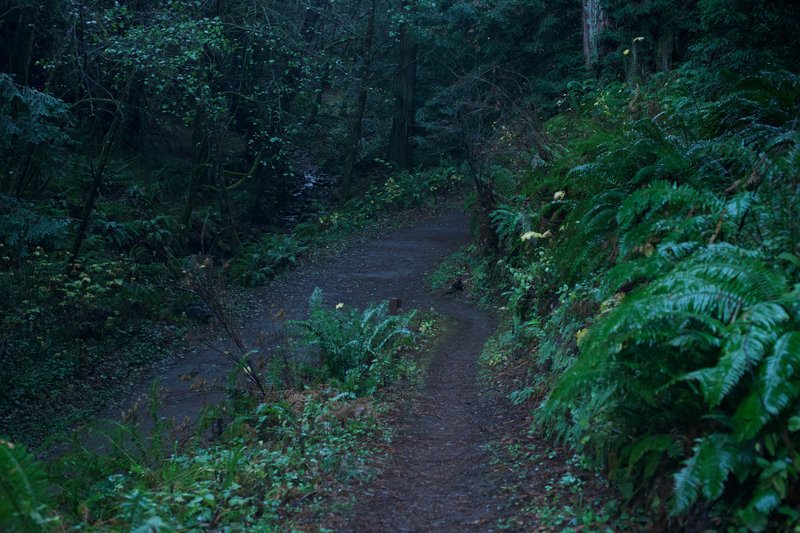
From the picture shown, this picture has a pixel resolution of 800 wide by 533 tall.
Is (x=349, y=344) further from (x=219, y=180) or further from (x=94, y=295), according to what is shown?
(x=219, y=180)

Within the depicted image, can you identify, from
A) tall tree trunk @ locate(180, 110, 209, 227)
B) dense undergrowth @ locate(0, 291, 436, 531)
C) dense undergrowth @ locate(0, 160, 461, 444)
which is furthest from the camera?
tall tree trunk @ locate(180, 110, 209, 227)

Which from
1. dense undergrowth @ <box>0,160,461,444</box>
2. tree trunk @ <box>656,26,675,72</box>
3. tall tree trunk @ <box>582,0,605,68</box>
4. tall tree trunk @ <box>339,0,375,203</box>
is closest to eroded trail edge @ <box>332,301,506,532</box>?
dense undergrowth @ <box>0,160,461,444</box>

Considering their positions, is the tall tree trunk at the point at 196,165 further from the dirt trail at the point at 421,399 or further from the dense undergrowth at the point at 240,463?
the dense undergrowth at the point at 240,463

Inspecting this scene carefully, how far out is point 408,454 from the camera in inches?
222

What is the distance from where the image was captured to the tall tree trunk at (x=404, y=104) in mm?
23422

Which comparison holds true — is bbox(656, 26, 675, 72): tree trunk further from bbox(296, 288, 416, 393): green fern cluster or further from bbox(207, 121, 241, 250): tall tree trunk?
bbox(207, 121, 241, 250): tall tree trunk

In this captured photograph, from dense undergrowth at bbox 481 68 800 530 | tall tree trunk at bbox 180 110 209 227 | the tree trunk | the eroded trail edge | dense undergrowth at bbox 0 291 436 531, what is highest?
the tree trunk

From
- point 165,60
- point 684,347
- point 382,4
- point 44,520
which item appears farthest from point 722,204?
point 382,4

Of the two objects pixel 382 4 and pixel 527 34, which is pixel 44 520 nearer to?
pixel 527 34

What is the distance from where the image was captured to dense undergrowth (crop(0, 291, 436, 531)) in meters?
3.50

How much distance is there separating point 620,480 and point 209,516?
113 inches

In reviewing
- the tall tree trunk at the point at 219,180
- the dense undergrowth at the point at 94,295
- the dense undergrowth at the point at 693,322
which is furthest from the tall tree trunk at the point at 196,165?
the dense undergrowth at the point at 693,322

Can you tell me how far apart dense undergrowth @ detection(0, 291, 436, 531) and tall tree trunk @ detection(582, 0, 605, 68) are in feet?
29.7

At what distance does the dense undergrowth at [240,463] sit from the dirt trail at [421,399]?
0.38 metres
